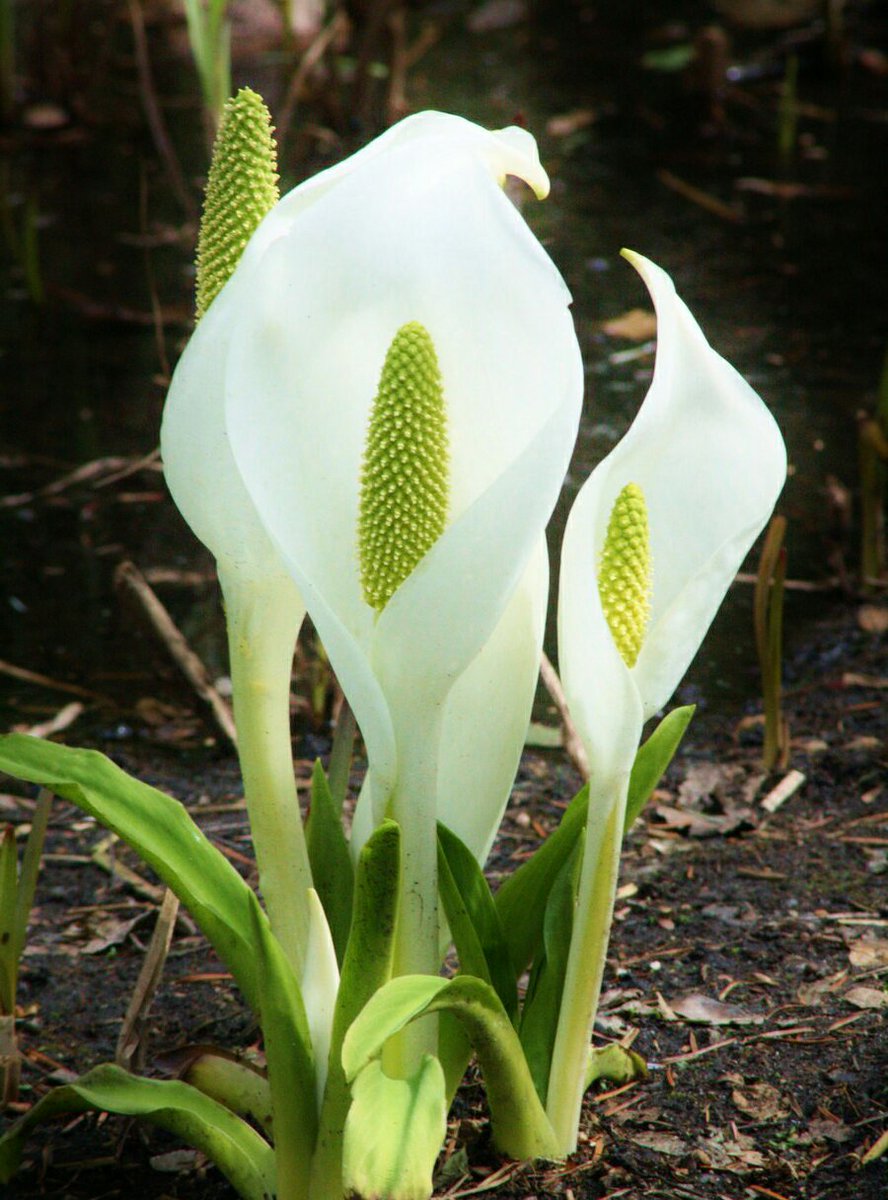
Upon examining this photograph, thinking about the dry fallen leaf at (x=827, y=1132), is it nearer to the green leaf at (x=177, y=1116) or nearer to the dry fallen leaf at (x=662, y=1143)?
the dry fallen leaf at (x=662, y=1143)

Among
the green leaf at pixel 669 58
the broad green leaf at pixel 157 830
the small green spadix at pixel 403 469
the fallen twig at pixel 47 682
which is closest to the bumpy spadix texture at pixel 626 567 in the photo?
the small green spadix at pixel 403 469

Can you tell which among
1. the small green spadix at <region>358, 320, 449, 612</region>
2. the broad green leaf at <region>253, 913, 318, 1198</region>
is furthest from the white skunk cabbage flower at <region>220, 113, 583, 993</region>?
the broad green leaf at <region>253, 913, 318, 1198</region>

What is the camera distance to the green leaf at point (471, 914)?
1.05 meters

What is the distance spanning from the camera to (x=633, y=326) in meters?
3.05

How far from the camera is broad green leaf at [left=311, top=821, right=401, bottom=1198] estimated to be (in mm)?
919

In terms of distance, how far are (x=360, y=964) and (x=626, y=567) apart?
1.02ft

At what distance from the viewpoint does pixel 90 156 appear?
13.4ft

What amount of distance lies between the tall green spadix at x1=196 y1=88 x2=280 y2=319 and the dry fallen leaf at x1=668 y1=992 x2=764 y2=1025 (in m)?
0.78

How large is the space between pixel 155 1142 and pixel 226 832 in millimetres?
525

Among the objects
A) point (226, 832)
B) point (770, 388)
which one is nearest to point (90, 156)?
point (770, 388)

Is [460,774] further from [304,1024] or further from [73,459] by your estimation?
[73,459]

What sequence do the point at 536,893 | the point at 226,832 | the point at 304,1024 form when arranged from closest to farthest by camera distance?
1. the point at 304,1024
2. the point at 536,893
3. the point at 226,832

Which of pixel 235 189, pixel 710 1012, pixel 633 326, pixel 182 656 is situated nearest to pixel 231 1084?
pixel 710 1012

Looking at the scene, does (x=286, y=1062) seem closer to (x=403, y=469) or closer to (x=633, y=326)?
(x=403, y=469)
